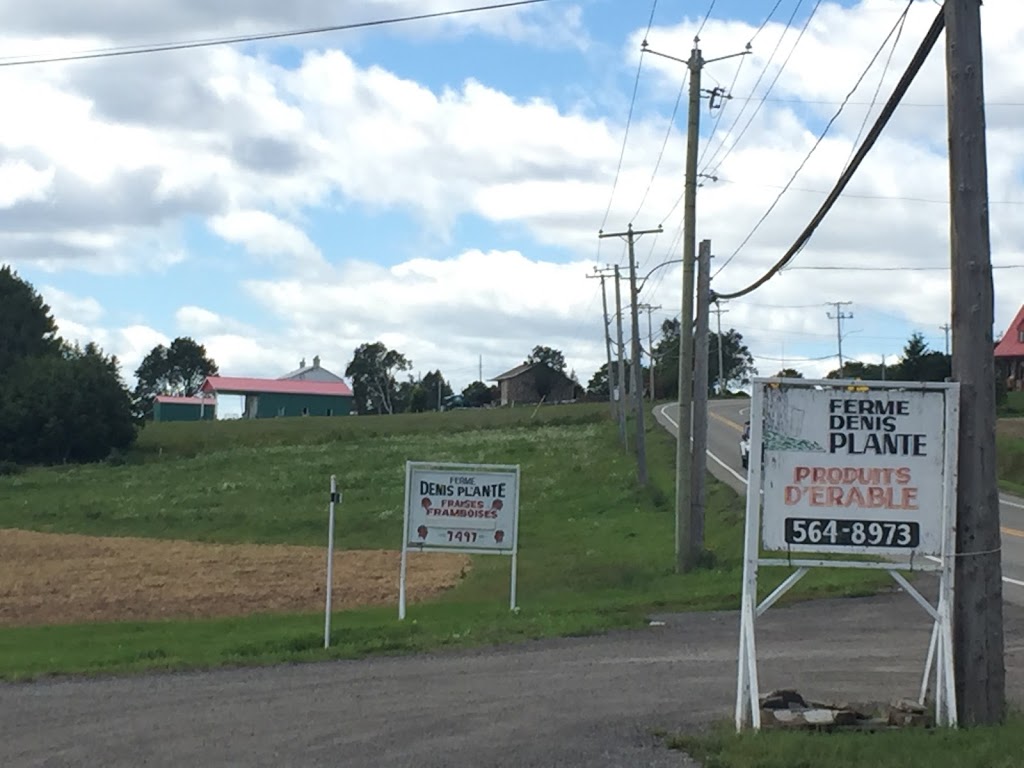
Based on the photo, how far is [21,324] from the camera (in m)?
109

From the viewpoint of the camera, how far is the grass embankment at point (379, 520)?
18594mm

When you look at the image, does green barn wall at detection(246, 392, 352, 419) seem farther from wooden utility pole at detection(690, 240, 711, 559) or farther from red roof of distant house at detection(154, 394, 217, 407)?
wooden utility pole at detection(690, 240, 711, 559)

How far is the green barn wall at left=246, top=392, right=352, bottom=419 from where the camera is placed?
148500mm

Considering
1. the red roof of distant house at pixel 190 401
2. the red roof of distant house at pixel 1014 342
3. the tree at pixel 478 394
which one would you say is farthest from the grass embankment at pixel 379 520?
the tree at pixel 478 394

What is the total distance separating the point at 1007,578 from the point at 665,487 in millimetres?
24685

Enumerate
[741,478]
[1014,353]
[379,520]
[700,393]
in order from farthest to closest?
1. [1014,353]
2. [379,520]
3. [741,478]
4. [700,393]

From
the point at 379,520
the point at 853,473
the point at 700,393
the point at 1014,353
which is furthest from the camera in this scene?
the point at 1014,353

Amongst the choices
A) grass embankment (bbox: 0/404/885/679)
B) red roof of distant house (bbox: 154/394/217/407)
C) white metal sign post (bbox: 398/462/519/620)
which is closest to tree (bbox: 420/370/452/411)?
red roof of distant house (bbox: 154/394/217/407)

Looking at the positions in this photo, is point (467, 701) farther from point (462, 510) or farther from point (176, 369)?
point (176, 369)

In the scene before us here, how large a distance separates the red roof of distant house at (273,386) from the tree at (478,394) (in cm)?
1726

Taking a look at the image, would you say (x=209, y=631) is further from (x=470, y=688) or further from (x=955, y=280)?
(x=955, y=280)

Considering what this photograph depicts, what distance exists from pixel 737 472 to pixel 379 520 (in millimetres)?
12487

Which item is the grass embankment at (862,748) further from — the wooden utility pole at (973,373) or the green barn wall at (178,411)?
the green barn wall at (178,411)

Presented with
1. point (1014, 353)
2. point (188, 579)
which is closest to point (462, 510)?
point (188, 579)
